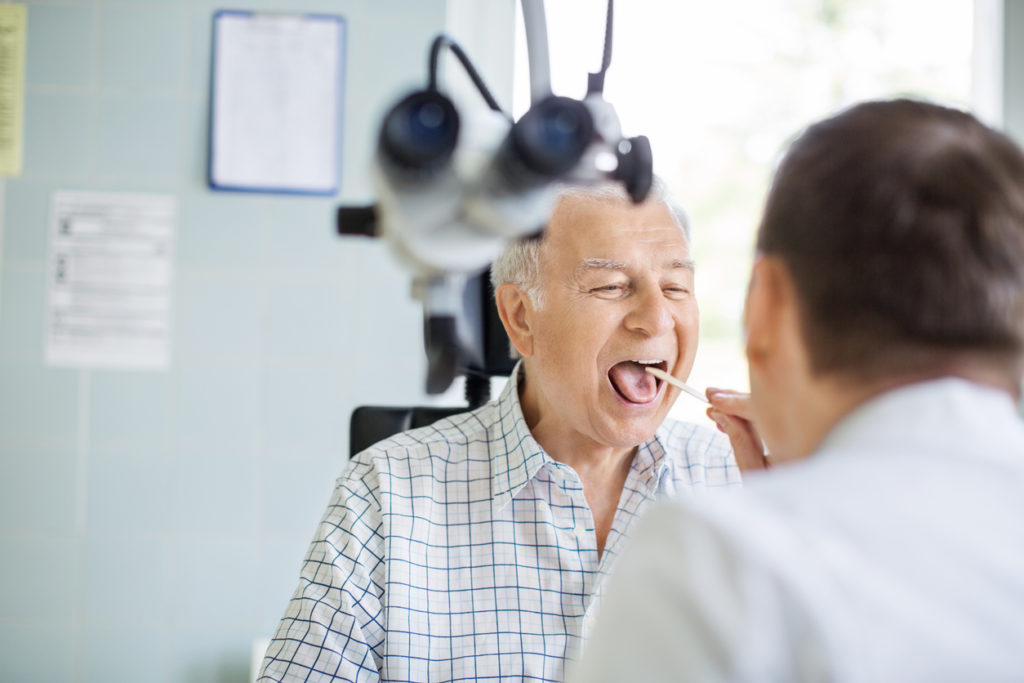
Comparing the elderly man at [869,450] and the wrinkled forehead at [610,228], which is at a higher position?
the wrinkled forehead at [610,228]

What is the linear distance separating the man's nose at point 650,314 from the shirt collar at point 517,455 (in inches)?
7.8

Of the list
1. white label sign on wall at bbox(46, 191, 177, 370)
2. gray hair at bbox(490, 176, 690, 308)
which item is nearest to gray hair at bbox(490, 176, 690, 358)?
gray hair at bbox(490, 176, 690, 308)

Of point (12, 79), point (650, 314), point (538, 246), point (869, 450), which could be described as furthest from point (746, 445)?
point (12, 79)

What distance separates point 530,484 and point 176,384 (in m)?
1.21

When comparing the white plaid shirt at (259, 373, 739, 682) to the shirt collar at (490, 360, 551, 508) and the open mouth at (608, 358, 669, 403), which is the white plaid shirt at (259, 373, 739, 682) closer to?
the shirt collar at (490, 360, 551, 508)

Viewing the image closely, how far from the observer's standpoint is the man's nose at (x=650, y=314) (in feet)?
4.58

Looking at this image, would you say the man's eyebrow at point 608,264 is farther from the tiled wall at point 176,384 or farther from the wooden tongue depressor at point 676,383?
the tiled wall at point 176,384

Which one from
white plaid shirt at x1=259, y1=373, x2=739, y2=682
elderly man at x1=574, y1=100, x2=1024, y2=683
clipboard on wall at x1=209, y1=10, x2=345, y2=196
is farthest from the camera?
clipboard on wall at x1=209, y1=10, x2=345, y2=196

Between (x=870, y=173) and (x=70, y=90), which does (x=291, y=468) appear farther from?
(x=870, y=173)

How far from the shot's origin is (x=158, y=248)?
2.20 meters

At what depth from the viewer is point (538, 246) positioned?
1.46m

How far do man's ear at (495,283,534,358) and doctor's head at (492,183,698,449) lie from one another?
17 millimetres

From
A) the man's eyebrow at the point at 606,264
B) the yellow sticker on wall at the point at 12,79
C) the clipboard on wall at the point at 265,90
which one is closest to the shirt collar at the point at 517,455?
the man's eyebrow at the point at 606,264

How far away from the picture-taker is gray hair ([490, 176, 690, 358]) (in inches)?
56.4
